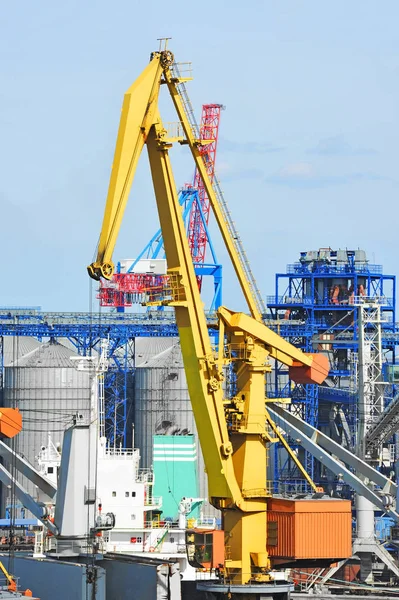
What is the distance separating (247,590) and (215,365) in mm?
8243

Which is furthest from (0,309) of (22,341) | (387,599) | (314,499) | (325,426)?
(314,499)

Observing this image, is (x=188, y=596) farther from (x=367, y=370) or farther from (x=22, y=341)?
(x=22, y=341)

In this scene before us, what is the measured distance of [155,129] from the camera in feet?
168

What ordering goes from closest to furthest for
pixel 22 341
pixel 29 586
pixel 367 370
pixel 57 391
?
pixel 29 586, pixel 367 370, pixel 57 391, pixel 22 341

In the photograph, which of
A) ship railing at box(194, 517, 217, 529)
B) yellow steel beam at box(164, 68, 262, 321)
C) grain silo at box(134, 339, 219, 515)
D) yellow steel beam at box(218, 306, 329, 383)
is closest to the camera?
yellow steel beam at box(218, 306, 329, 383)

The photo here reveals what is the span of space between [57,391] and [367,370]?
812 inches

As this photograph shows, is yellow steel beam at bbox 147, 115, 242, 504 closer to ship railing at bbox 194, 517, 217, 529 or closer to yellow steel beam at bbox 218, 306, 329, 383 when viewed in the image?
yellow steel beam at bbox 218, 306, 329, 383

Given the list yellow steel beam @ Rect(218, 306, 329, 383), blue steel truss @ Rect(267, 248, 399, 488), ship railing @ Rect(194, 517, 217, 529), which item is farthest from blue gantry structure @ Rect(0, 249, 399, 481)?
yellow steel beam @ Rect(218, 306, 329, 383)

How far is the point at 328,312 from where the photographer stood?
98188 millimetres

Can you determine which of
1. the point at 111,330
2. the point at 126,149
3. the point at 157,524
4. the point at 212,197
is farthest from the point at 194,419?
the point at 111,330

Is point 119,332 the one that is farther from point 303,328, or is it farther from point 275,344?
point 275,344

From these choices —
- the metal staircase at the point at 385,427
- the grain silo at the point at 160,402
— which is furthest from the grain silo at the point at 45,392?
the metal staircase at the point at 385,427

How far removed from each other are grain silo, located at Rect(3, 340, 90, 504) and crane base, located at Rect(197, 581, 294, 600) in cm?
3865

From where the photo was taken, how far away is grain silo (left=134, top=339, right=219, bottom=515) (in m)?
88.8
